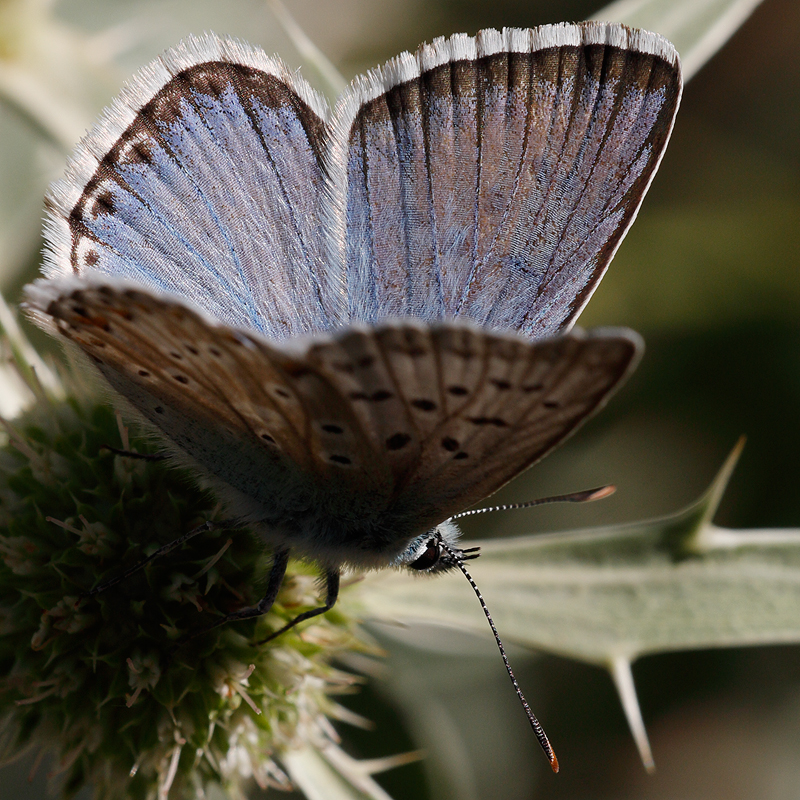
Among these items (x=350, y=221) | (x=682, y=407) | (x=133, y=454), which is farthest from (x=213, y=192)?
(x=682, y=407)

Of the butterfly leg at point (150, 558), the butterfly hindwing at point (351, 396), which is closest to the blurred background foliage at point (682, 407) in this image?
the butterfly leg at point (150, 558)

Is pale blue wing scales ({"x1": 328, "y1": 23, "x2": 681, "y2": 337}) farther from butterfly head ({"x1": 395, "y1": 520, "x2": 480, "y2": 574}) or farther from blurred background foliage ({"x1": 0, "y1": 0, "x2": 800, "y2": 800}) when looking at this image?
blurred background foliage ({"x1": 0, "y1": 0, "x2": 800, "y2": 800})

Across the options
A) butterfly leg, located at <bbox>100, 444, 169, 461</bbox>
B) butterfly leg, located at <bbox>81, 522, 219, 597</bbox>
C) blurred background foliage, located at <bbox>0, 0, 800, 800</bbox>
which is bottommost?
blurred background foliage, located at <bbox>0, 0, 800, 800</bbox>

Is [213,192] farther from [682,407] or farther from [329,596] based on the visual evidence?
[682,407]

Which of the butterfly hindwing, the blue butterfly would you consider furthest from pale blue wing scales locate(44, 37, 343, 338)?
the butterfly hindwing

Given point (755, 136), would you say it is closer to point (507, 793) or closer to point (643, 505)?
point (643, 505)

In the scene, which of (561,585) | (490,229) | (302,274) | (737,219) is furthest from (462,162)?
(737,219)

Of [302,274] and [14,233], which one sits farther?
[14,233]
